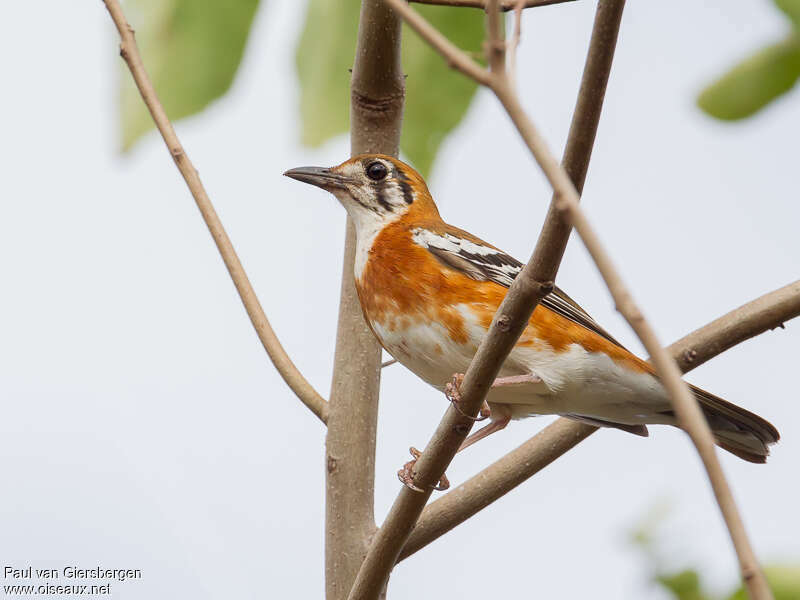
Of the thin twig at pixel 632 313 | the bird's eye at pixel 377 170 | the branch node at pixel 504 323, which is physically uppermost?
the bird's eye at pixel 377 170

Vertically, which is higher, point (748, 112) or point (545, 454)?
point (748, 112)

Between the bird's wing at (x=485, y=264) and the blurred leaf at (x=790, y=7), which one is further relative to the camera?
the bird's wing at (x=485, y=264)

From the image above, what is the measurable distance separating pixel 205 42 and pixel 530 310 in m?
1.43

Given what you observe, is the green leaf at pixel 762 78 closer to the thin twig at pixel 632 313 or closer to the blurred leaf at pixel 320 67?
the blurred leaf at pixel 320 67

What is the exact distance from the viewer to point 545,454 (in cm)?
425

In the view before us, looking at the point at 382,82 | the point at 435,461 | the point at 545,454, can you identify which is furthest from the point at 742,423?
the point at 382,82

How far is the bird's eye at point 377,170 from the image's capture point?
5.26m

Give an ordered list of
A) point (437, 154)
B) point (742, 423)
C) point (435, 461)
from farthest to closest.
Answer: point (742, 423), point (437, 154), point (435, 461)

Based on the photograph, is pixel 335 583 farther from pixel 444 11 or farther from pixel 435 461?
A: pixel 444 11

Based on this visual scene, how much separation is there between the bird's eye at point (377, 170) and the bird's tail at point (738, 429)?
1.99m

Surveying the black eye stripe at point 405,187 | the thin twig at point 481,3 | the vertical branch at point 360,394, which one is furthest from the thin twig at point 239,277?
the black eye stripe at point 405,187

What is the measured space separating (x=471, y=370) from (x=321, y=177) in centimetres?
267

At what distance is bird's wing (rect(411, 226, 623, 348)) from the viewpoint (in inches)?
193

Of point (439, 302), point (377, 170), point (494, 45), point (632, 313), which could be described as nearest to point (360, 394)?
point (439, 302)
